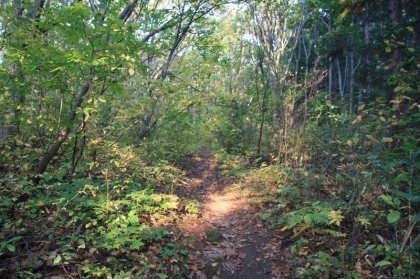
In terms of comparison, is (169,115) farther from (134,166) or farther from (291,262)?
(291,262)

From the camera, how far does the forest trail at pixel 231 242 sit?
4227mm

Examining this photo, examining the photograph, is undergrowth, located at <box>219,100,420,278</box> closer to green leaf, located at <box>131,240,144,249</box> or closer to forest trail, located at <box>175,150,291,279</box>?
forest trail, located at <box>175,150,291,279</box>

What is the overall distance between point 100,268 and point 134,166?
3.37 meters

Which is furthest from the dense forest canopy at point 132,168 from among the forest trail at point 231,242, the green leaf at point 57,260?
the forest trail at point 231,242

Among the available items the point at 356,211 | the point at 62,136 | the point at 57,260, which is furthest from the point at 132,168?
the point at 356,211

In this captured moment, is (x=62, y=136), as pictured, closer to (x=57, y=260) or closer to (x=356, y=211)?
(x=57, y=260)

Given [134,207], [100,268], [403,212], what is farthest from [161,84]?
[403,212]

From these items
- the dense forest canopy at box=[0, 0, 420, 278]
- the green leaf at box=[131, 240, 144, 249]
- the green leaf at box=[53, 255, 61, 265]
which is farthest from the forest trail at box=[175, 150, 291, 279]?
the green leaf at box=[53, 255, 61, 265]

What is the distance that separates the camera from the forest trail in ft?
13.9

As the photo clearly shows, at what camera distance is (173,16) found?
31.5 feet

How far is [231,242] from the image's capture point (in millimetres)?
5148

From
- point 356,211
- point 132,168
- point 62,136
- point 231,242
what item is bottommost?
point 231,242

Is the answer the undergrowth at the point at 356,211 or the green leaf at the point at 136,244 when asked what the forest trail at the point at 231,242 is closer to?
the undergrowth at the point at 356,211

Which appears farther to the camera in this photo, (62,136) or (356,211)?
(62,136)
